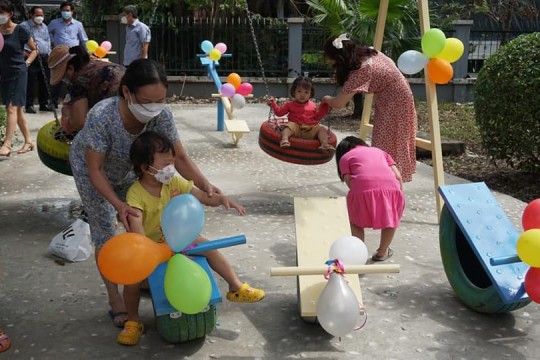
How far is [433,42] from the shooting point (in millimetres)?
5676

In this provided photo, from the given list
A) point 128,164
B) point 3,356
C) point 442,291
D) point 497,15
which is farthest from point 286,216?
point 497,15

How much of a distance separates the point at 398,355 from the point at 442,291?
38.5 inches

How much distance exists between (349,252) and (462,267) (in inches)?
42.4

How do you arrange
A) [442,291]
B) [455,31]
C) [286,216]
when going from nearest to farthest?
[442,291], [286,216], [455,31]

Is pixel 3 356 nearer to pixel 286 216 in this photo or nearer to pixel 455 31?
pixel 286 216

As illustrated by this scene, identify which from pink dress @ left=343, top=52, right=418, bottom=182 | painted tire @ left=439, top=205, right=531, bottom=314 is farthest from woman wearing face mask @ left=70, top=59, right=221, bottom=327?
pink dress @ left=343, top=52, right=418, bottom=182

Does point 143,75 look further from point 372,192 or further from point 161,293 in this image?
point 372,192

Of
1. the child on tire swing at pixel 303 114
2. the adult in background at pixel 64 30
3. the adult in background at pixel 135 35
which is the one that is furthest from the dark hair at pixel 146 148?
the adult in background at pixel 64 30

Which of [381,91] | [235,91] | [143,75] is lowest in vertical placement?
[235,91]

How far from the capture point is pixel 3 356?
11.3ft

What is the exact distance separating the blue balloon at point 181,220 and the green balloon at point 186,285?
0.08m

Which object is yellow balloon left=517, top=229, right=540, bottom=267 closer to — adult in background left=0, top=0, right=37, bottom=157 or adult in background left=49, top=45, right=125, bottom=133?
adult in background left=49, top=45, right=125, bottom=133

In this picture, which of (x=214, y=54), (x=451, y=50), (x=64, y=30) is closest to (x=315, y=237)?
(x=451, y=50)

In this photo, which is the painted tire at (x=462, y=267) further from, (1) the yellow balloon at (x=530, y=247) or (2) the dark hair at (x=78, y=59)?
(2) the dark hair at (x=78, y=59)
